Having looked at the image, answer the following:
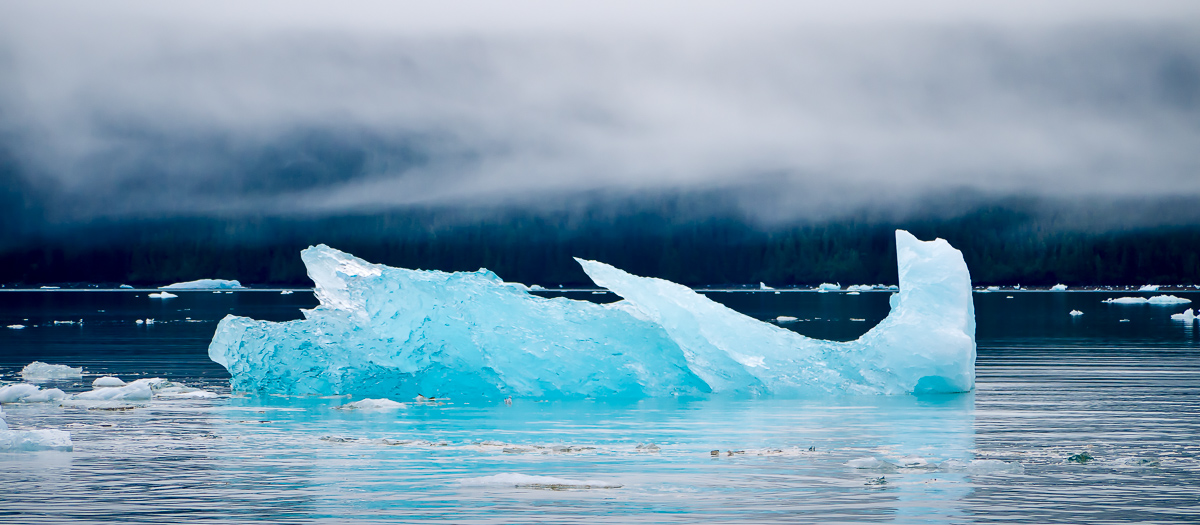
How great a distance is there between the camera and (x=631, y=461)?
10906 mm

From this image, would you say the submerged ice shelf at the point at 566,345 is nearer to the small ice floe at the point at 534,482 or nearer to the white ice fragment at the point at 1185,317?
the small ice floe at the point at 534,482

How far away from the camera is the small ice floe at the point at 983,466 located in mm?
10352

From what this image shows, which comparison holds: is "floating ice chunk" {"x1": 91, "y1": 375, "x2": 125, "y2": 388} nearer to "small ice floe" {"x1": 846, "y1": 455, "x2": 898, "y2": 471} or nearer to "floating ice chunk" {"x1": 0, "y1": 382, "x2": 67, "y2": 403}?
"floating ice chunk" {"x1": 0, "y1": 382, "x2": 67, "y2": 403}

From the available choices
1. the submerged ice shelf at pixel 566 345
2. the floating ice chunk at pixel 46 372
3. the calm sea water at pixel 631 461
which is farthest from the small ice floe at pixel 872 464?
the floating ice chunk at pixel 46 372

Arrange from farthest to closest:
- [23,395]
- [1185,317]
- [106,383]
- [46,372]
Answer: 1. [1185,317]
2. [46,372]
3. [106,383]
4. [23,395]

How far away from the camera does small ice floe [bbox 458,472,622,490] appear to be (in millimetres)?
9492

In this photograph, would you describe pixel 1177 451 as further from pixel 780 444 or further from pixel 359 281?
pixel 359 281

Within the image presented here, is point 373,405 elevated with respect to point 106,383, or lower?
lower

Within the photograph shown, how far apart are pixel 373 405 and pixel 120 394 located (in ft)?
12.2

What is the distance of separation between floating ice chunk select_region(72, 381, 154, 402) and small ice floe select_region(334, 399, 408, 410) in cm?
298

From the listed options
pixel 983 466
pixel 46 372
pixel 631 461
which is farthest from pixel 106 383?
pixel 983 466

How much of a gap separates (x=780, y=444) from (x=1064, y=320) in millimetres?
45203

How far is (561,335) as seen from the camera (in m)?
16.9

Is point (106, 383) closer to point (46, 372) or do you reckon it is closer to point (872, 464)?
point (46, 372)
